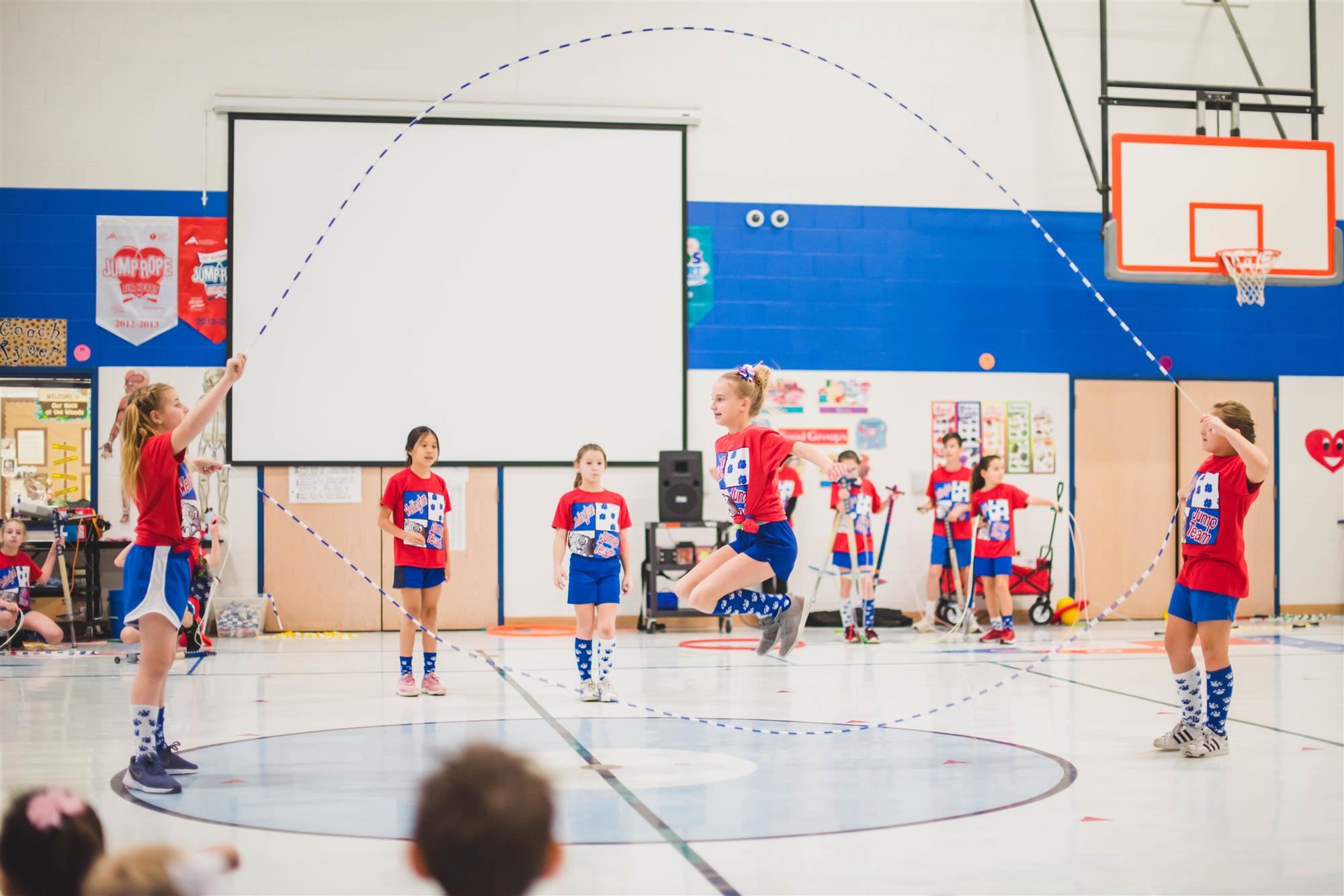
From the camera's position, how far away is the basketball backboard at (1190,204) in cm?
1033

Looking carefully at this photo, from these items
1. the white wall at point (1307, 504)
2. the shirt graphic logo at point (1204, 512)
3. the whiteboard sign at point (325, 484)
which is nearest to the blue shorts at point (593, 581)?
the shirt graphic logo at point (1204, 512)

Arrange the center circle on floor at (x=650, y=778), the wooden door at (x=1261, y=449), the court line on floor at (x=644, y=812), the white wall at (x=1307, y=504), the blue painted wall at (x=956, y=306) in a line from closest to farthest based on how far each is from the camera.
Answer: the court line on floor at (x=644, y=812)
the center circle on floor at (x=650, y=778)
the blue painted wall at (x=956, y=306)
the wooden door at (x=1261, y=449)
the white wall at (x=1307, y=504)

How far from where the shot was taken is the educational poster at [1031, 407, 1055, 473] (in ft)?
38.7

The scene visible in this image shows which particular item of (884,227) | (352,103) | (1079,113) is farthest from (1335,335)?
(352,103)

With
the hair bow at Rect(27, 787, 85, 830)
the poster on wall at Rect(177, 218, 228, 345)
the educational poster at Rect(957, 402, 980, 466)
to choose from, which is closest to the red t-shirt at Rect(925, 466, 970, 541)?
the educational poster at Rect(957, 402, 980, 466)

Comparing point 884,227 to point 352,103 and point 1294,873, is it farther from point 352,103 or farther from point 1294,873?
point 1294,873

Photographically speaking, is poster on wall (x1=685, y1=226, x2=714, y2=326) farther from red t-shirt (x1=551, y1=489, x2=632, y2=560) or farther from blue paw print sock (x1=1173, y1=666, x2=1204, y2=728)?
blue paw print sock (x1=1173, y1=666, x2=1204, y2=728)

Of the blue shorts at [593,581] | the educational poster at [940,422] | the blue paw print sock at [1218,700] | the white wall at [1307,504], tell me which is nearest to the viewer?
the blue paw print sock at [1218,700]

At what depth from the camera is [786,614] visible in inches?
217

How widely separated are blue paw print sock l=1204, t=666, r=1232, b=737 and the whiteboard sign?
7663mm

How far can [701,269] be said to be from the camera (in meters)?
11.4

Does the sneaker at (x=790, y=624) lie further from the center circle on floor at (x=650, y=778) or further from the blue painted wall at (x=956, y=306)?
the blue painted wall at (x=956, y=306)

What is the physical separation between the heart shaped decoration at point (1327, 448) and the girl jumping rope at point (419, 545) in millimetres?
9524

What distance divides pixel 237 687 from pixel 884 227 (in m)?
7.42
